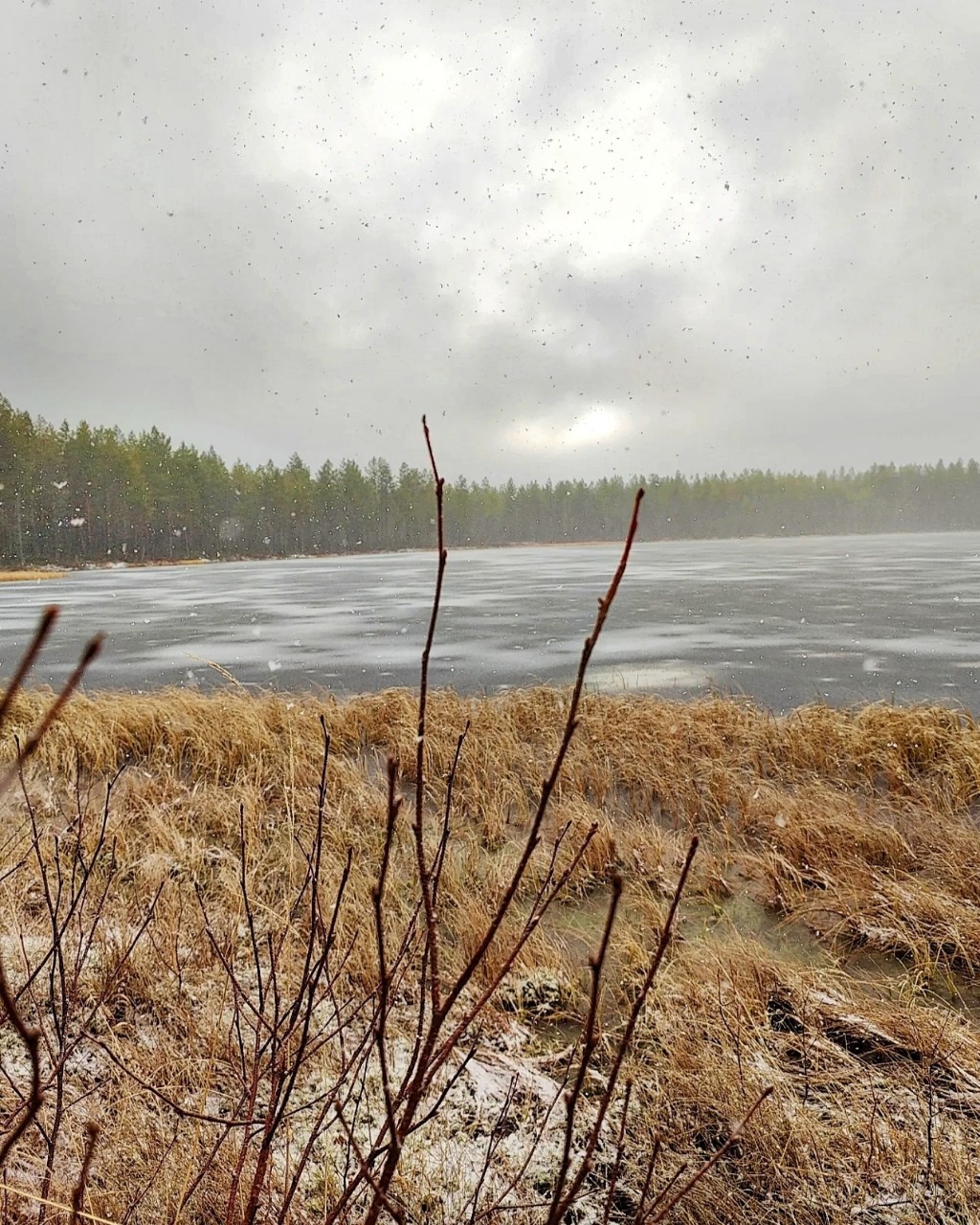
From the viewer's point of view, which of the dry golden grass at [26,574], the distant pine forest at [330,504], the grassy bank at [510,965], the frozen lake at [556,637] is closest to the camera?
the grassy bank at [510,965]

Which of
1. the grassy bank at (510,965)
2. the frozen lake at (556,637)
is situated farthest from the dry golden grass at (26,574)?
the grassy bank at (510,965)

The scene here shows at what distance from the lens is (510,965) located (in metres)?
0.93

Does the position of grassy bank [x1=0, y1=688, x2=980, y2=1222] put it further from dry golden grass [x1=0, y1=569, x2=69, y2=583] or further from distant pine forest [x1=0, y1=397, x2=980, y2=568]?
dry golden grass [x1=0, y1=569, x2=69, y2=583]

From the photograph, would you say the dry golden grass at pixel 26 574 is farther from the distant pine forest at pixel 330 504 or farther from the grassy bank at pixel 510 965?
the grassy bank at pixel 510 965

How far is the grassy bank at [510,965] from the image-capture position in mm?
1813

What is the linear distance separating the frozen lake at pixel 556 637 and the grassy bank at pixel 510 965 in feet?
8.27

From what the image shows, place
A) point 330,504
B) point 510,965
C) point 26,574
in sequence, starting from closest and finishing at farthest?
point 510,965
point 26,574
point 330,504

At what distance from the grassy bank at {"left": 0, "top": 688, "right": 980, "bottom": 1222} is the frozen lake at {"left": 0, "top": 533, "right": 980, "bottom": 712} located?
8.27 feet

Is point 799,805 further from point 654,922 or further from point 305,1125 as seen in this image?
point 305,1125

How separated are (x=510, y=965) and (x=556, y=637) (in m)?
11.5

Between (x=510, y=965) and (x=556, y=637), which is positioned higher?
(x=510, y=965)

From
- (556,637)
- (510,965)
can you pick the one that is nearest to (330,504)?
(556,637)

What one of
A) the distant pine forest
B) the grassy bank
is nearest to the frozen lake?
the grassy bank

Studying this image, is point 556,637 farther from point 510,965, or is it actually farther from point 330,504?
point 330,504
